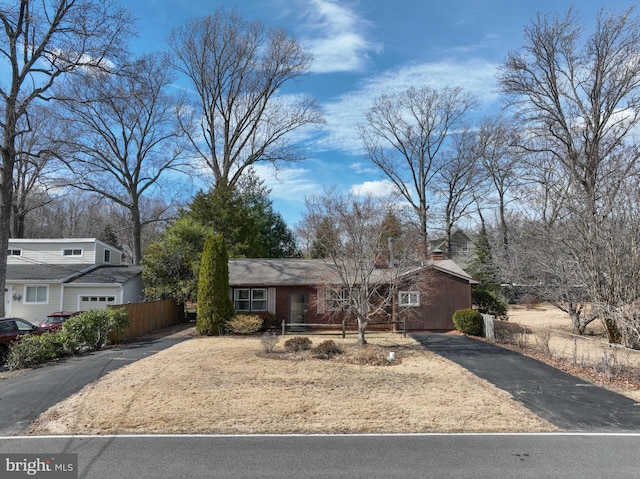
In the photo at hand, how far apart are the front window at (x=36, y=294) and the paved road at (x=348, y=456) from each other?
2076 cm

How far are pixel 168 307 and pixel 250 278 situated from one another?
587 cm

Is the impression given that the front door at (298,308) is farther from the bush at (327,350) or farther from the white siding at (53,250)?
the white siding at (53,250)

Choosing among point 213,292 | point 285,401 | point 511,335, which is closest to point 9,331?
point 213,292

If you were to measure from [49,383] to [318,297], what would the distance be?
43.0 ft

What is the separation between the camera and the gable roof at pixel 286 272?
21378mm

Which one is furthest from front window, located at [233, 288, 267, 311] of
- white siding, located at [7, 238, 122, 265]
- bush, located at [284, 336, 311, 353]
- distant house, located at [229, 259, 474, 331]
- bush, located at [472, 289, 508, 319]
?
bush, located at [472, 289, 508, 319]

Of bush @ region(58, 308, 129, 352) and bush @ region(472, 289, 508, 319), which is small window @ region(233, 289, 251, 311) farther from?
bush @ region(472, 289, 508, 319)

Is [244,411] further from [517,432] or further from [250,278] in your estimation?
[250,278]

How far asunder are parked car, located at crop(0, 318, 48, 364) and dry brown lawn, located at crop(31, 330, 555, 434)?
5414mm

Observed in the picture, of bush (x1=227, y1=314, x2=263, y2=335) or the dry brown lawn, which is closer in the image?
the dry brown lawn

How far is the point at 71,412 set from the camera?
8008mm

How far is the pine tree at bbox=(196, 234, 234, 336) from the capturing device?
1941cm

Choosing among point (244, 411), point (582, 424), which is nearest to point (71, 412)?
point (244, 411)

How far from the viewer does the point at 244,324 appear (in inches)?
754
